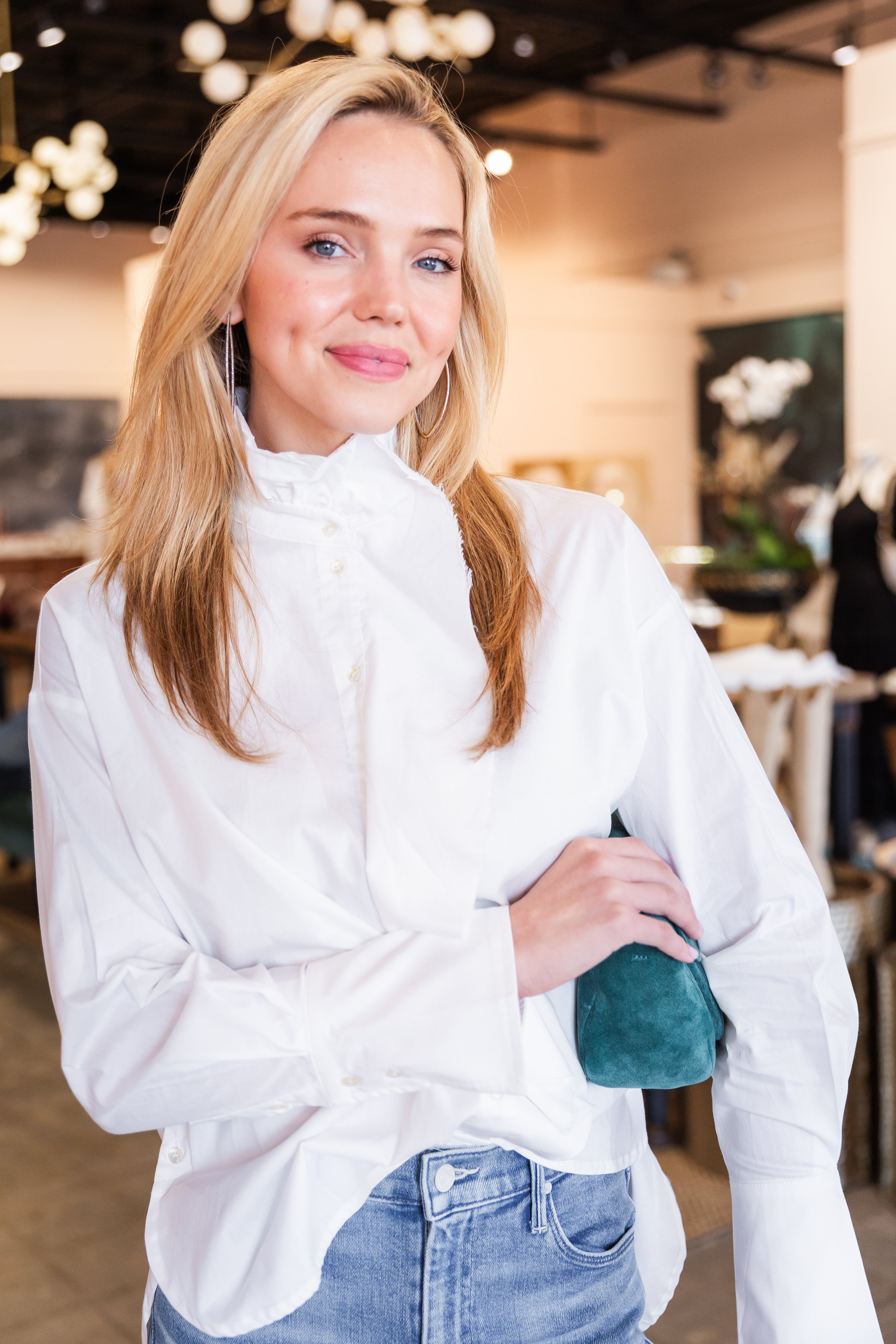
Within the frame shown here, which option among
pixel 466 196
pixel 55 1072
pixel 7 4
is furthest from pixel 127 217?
pixel 466 196

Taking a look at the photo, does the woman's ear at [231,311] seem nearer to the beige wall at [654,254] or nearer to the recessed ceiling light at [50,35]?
the recessed ceiling light at [50,35]

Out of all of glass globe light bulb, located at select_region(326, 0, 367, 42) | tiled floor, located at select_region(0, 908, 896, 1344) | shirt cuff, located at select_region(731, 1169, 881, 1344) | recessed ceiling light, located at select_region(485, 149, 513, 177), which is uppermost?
glass globe light bulb, located at select_region(326, 0, 367, 42)

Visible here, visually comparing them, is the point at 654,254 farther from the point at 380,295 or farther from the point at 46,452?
the point at 380,295

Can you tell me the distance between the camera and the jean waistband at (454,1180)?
1.06 meters

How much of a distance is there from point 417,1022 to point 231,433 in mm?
553

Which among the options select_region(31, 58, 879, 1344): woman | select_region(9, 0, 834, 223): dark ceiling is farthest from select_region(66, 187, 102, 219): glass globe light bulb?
select_region(31, 58, 879, 1344): woman

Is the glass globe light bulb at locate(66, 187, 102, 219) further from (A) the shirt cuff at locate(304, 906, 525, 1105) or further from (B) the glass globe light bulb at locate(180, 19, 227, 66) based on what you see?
(A) the shirt cuff at locate(304, 906, 525, 1105)

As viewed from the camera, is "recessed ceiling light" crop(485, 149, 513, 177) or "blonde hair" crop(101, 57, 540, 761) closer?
"blonde hair" crop(101, 57, 540, 761)

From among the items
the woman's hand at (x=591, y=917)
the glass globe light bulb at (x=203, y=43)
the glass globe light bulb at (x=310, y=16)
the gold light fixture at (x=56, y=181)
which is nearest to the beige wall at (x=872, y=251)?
the glass globe light bulb at (x=310, y=16)

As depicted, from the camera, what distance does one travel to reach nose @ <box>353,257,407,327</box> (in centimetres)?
108

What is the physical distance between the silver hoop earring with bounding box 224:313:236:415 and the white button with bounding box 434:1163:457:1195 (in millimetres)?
683

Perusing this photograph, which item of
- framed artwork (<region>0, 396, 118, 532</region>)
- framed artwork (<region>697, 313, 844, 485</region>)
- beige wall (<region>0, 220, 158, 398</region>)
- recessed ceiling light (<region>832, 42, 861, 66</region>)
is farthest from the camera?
framed artwork (<region>0, 396, 118, 532</region>)

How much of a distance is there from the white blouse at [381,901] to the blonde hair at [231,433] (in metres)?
0.02

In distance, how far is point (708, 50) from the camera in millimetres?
8758
